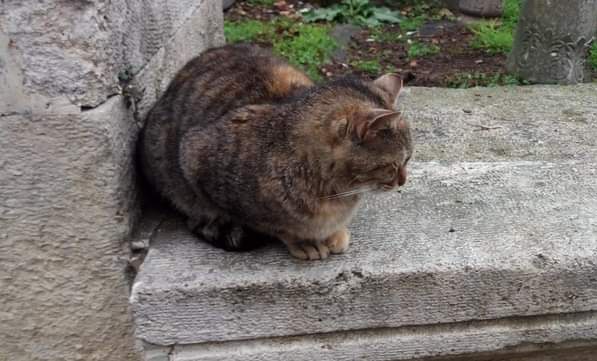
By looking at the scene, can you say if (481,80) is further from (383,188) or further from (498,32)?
(383,188)

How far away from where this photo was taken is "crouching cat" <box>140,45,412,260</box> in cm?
147

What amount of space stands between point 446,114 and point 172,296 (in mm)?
1550

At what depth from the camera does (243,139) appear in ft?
5.18

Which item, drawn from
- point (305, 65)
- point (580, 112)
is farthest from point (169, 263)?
point (305, 65)

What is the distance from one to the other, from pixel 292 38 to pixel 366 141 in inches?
112

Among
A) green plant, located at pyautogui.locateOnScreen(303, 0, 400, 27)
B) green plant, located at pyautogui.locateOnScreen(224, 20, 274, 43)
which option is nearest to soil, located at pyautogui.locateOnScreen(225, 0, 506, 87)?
green plant, located at pyautogui.locateOnScreen(303, 0, 400, 27)

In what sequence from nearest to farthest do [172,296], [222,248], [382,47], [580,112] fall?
[172,296] → [222,248] → [580,112] → [382,47]

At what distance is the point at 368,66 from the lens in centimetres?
362

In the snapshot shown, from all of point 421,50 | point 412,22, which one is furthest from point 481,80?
point 412,22

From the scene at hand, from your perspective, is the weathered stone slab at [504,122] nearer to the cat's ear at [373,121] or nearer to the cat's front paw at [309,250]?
the cat's front paw at [309,250]

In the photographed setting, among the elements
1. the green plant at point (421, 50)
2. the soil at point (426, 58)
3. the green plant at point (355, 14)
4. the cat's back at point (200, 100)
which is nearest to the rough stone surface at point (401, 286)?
the cat's back at point (200, 100)

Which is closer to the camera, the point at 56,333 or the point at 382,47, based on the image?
the point at 56,333

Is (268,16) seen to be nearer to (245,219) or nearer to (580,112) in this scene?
(580,112)

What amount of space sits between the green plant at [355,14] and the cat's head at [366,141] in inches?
126
